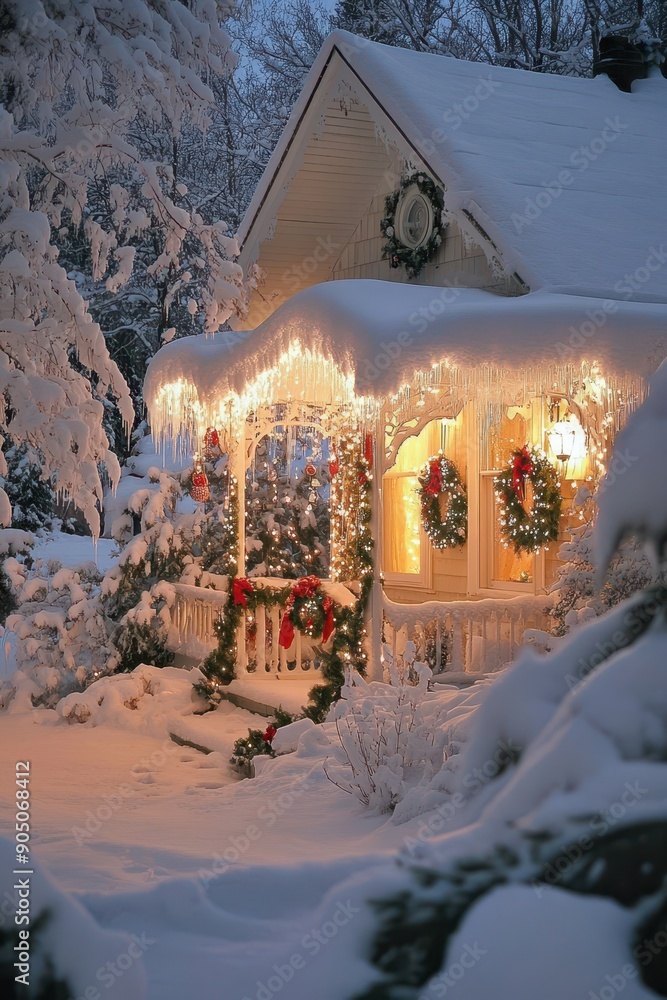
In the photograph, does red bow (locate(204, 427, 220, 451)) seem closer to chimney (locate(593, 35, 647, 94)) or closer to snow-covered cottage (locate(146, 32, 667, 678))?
snow-covered cottage (locate(146, 32, 667, 678))

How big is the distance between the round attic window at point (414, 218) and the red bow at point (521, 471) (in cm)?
265

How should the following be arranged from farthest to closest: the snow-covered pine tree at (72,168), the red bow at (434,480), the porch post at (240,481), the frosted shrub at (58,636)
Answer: the red bow at (434,480), the frosted shrub at (58,636), the porch post at (240,481), the snow-covered pine tree at (72,168)

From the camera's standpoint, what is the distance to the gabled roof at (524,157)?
10.4 m

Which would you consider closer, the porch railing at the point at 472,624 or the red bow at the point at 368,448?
the red bow at the point at 368,448

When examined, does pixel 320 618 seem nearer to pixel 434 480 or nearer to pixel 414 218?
pixel 434 480

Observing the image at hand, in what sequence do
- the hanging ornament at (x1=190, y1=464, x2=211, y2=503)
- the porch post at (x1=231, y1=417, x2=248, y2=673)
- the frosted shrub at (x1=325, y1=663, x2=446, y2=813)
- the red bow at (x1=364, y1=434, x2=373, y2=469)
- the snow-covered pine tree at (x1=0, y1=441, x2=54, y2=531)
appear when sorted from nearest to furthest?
the frosted shrub at (x1=325, y1=663, x2=446, y2=813) < the red bow at (x1=364, y1=434, x2=373, y2=469) < the porch post at (x1=231, y1=417, x2=248, y2=673) < the hanging ornament at (x1=190, y1=464, x2=211, y2=503) < the snow-covered pine tree at (x1=0, y1=441, x2=54, y2=531)

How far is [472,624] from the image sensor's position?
10.9 meters

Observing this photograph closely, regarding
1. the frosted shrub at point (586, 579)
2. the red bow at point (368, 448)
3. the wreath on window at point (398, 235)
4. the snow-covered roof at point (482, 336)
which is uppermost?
the wreath on window at point (398, 235)

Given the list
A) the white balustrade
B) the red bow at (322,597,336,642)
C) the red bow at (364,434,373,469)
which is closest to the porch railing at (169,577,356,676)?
the white balustrade

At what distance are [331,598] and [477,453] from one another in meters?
3.35

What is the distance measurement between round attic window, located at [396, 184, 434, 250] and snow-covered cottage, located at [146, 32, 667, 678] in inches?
1.1

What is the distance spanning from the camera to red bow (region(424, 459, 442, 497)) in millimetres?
13156

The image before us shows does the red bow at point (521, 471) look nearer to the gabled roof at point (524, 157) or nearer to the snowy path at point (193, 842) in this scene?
the gabled roof at point (524, 157)

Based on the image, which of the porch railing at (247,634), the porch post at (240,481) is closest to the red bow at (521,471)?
the porch railing at (247,634)
